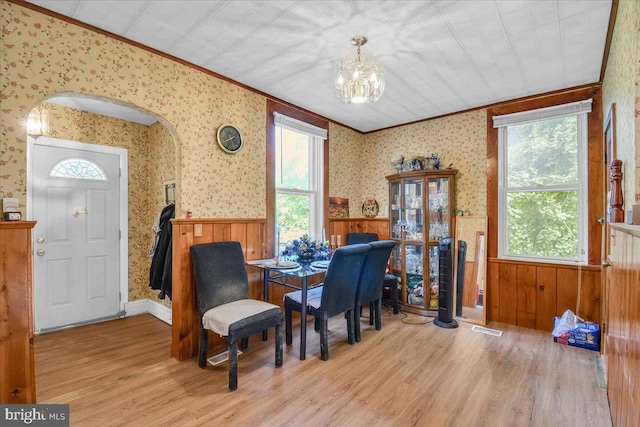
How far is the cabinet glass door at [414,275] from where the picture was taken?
12.8 ft

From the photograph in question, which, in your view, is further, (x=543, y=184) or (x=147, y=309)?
(x=147, y=309)

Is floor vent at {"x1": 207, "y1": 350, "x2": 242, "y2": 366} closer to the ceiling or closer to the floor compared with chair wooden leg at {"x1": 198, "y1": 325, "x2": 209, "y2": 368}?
closer to the floor

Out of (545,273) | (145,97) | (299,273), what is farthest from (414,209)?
(145,97)

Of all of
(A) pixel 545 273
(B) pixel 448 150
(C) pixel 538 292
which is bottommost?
(C) pixel 538 292

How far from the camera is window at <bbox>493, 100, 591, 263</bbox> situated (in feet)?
10.3

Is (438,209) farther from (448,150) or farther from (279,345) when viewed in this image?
(279,345)

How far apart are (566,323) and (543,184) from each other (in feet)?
4.78

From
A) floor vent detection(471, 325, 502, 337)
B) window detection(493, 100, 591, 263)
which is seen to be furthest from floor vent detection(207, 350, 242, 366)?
window detection(493, 100, 591, 263)

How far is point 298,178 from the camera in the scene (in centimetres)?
388

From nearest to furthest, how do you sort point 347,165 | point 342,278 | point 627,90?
point 627,90 < point 342,278 < point 347,165

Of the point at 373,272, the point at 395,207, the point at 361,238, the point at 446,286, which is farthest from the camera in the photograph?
the point at 361,238

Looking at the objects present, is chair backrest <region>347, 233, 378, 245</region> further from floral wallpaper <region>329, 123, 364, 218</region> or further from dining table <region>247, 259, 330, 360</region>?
dining table <region>247, 259, 330, 360</region>

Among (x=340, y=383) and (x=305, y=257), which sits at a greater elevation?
(x=305, y=257)

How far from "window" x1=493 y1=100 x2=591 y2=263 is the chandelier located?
7.10ft
